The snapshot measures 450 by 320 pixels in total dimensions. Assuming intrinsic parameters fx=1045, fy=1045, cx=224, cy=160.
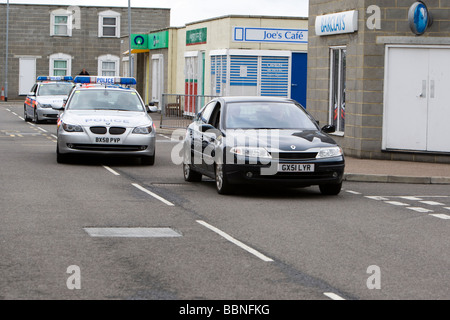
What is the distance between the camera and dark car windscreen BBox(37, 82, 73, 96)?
40594 mm

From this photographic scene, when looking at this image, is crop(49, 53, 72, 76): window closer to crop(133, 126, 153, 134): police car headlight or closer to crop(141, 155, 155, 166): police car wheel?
crop(141, 155, 155, 166): police car wheel

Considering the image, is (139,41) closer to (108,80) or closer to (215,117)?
(108,80)

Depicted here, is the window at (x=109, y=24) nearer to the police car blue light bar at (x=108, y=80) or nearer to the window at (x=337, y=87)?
the police car blue light bar at (x=108, y=80)

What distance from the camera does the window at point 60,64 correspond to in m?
75.4

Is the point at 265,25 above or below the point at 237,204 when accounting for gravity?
above

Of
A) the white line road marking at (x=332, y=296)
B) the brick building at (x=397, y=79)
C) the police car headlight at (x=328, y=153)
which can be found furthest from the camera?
the brick building at (x=397, y=79)

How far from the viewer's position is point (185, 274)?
8.84 meters

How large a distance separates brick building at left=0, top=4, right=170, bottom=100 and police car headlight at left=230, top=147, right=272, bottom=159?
5893 centimetres

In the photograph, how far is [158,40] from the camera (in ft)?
173

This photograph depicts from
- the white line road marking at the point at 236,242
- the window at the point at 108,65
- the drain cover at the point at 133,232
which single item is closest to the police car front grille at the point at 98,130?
the white line road marking at the point at 236,242

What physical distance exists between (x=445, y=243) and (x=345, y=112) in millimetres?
13713

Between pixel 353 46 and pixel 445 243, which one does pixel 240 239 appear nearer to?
pixel 445 243

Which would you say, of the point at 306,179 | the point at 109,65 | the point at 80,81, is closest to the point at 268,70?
the point at 80,81

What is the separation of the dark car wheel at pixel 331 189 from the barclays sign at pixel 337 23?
855cm
